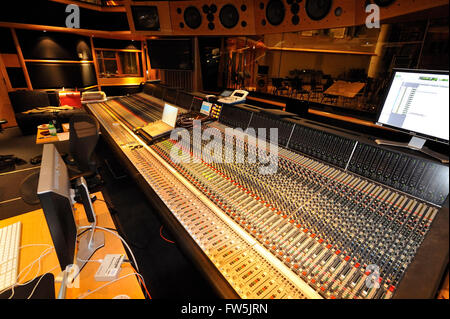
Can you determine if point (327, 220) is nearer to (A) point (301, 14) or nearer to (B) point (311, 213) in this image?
(B) point (311, 213)

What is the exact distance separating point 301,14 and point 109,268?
361 cm

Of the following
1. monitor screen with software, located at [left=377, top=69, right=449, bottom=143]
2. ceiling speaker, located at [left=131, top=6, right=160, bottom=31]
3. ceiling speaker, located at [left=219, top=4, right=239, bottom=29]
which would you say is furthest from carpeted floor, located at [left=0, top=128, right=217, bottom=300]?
ceiling speaker, located at [left=219, top=4, right=239, bottom=29]

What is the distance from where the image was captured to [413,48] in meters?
4.84

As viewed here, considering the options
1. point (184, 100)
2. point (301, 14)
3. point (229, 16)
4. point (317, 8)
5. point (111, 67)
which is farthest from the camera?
point (111, 67)

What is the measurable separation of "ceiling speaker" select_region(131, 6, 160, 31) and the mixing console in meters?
4.00

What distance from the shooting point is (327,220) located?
38.6 inches

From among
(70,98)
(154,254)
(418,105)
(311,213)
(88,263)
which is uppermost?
(418,105)

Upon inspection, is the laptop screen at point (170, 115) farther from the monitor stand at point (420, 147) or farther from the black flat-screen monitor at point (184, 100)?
the monitor stand at point (420, 147)

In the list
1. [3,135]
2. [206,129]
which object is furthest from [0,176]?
[206,129]

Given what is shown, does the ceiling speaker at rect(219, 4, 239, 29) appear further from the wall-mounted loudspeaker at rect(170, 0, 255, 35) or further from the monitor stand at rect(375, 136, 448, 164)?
the monitor stand at rect(375, 136, 448, 164)

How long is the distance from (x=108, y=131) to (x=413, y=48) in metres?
6.22

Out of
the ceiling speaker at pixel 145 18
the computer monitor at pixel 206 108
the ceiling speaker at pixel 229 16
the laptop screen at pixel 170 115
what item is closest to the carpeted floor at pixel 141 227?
the laptop screen at pixel 170 115

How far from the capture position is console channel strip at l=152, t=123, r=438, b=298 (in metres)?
0.78

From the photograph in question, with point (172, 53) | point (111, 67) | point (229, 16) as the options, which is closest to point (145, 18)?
point (172, 53)
